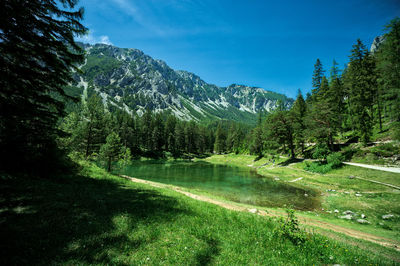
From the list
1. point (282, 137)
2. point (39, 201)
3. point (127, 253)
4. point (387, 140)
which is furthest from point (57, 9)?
point (282, 137)

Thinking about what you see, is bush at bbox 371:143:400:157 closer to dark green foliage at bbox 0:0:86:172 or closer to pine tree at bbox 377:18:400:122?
pine tree at bbox 377:18:400:122

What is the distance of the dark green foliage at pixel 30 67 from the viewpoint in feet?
25.7

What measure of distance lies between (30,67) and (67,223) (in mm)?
8725

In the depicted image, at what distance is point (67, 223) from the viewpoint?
6.17 metres

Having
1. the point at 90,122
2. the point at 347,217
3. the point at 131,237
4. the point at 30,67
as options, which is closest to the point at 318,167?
the point at 347,217

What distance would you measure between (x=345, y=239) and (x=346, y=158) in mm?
32033

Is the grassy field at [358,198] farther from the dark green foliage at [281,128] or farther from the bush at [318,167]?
the dark green foliage at [281,128]

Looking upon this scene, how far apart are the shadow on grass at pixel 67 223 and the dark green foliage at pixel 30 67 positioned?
2764mm

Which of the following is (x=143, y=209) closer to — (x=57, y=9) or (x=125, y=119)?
(x=57, y=9)

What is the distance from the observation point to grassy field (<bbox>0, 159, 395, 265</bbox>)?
15.4ft

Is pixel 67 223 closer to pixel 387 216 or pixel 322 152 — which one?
pixel 387 216

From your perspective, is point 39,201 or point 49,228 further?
point 39,201

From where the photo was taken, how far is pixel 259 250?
606 cm

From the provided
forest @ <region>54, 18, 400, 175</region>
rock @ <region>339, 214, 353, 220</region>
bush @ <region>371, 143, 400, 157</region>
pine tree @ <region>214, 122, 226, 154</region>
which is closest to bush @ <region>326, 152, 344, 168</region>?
forest @ <region>54, 18, 400, 175</region>
